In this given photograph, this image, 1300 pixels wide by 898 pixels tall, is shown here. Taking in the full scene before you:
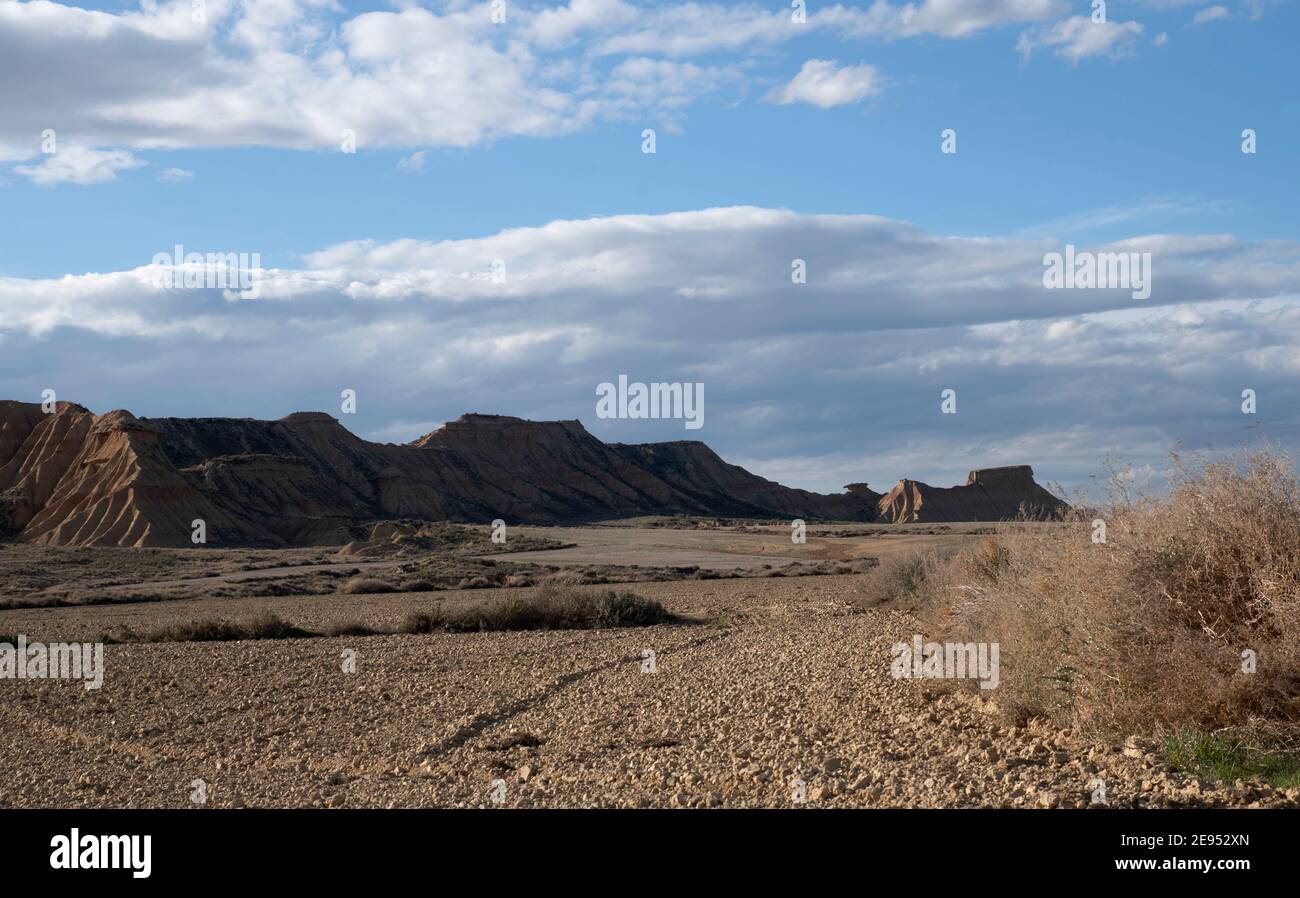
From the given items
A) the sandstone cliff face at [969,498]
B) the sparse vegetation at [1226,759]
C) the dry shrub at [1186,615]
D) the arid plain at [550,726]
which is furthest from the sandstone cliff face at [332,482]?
the sparse vegetation at [1226,759]

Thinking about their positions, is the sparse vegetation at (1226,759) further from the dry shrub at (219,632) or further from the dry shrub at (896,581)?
the dry shrub at (219,632)

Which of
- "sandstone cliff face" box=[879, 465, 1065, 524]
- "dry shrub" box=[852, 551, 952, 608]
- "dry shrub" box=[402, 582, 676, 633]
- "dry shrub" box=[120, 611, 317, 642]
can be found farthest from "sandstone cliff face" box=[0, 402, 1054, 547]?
"dry shrub" box=[852, 551, 952, 608]

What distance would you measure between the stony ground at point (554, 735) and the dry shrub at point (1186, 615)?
19.5 inches

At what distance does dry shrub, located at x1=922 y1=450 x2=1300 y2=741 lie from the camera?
833 centimetres

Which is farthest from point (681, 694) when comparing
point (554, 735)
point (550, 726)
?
point (554, 735)

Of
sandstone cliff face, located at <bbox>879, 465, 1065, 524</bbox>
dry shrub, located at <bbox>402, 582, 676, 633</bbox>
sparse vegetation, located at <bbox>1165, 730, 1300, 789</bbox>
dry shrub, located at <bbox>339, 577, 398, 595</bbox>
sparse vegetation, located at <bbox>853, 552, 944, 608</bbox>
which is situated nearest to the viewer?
sparse vegetation, located at <bbox>1165, 730, 1300, 789</bbox>

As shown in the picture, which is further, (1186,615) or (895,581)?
(895,581)

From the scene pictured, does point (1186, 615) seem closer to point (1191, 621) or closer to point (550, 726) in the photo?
point (1191, 621)

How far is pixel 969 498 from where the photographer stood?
13200 centimetres

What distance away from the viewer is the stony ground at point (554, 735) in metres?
8.27

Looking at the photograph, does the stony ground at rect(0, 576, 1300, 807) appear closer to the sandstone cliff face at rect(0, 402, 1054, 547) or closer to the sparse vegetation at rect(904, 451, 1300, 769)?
the sparse vegetation at rect(904, 451, 1300, 769)

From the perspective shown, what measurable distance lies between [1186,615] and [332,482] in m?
90.4

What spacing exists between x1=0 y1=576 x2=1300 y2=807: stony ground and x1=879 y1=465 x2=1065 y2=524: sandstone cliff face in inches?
4404
